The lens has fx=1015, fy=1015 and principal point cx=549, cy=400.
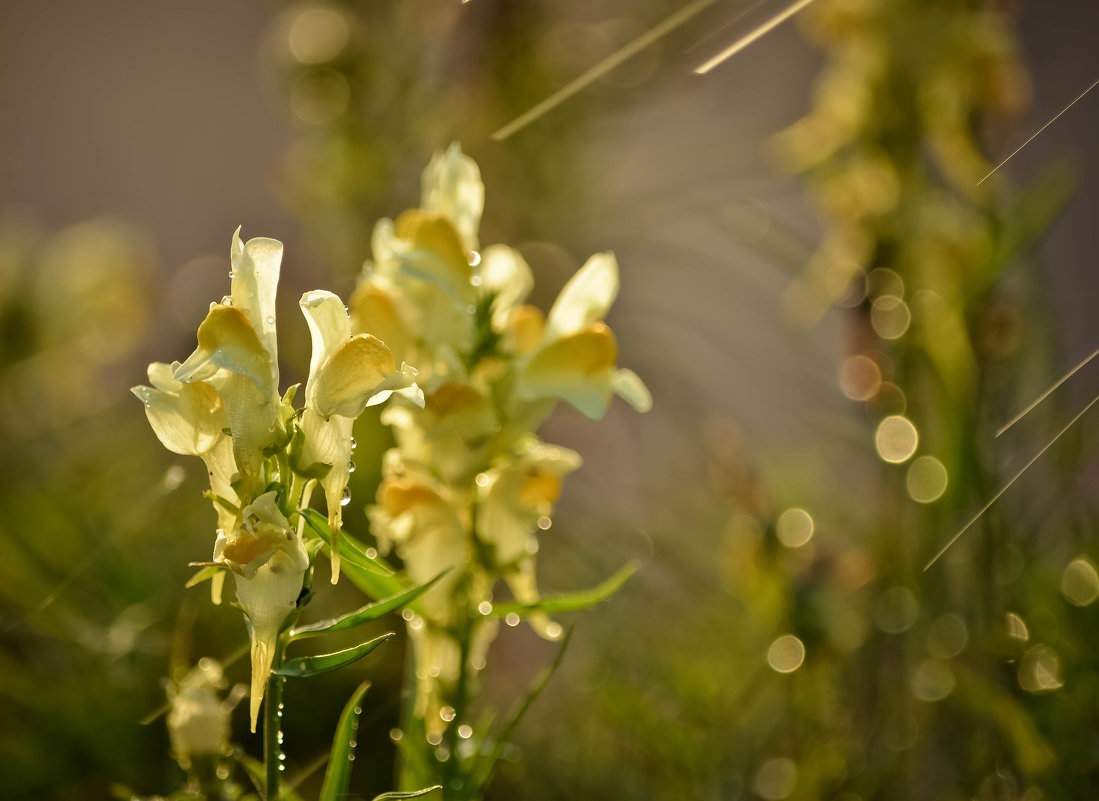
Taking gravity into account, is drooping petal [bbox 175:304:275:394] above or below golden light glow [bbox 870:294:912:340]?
above

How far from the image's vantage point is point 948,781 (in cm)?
73

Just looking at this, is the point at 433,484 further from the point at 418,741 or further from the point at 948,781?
the point at 948,781

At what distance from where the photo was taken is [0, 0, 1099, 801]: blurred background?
2.15 ft

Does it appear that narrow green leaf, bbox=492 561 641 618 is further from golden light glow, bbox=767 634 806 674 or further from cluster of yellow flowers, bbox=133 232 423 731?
golden light glow, bbox=767 634 806 674

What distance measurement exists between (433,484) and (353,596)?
1.49 feet

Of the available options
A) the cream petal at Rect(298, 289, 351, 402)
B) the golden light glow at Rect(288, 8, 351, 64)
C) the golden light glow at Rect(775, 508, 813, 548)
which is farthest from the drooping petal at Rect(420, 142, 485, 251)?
the golden light glow at Rect(288, 8, 351, 64)

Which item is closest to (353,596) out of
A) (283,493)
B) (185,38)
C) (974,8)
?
(283,493)

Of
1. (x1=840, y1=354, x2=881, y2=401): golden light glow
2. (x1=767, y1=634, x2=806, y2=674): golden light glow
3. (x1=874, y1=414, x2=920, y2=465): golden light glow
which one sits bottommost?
(x1=767, y1=634, x2=806, y2=674): golden light glow

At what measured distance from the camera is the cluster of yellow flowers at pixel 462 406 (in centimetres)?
42

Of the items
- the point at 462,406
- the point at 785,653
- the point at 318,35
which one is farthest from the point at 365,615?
the point at 318,35

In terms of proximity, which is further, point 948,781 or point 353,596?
point 353,596

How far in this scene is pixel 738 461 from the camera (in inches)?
27.6

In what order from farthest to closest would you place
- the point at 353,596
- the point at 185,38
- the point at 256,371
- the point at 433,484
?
the point at 185,38
the point at 353,596
the point at 433,484
the point at 256,371

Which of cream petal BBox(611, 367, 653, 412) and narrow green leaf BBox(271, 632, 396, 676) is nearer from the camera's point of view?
narrow green leaf BBox(271, 632, 396, 676)
